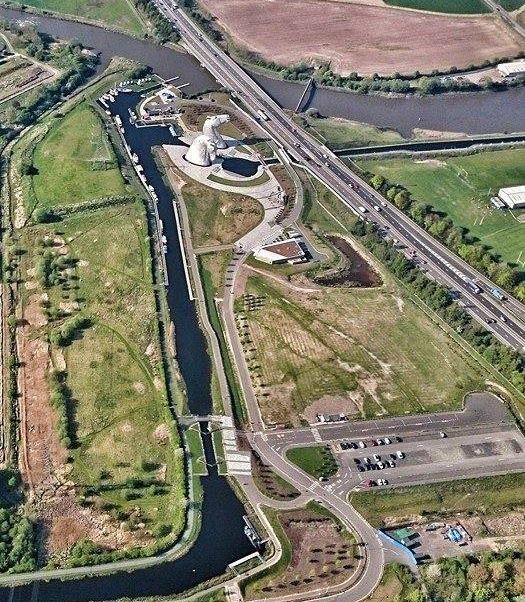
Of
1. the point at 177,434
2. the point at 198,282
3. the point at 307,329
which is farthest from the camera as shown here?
the point at 198,282

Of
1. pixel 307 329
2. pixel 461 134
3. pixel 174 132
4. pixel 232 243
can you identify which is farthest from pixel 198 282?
pixel 461 134

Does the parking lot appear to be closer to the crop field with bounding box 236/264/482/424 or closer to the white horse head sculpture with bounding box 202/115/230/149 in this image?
the crop field with bounding box 236/264/482/424

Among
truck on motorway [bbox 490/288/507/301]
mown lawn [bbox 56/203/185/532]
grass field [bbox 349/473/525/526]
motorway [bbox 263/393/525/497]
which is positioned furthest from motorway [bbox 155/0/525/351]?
mown lawn [bbox 56/203/185/532]

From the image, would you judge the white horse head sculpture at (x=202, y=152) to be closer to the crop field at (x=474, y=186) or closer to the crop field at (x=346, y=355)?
the crop field at (x=474, y=186)

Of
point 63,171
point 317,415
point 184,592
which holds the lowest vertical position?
point 184,592

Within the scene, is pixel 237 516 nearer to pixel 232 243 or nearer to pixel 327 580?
pixel 327 580

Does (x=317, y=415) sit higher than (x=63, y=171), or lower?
lower
